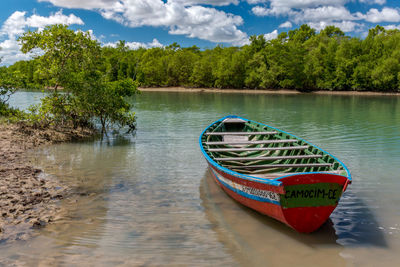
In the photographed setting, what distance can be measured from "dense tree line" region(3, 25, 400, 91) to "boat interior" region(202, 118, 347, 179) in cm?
5437

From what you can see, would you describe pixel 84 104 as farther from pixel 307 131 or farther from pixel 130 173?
pixel 307 131

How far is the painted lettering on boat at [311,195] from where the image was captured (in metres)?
6.30

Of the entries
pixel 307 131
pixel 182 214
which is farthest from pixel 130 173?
pixel 307 131

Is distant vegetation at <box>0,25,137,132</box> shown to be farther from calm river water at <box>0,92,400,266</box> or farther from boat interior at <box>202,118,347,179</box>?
boat interior at <box>202,118,347,179</box>

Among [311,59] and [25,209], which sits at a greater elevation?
[311,59]

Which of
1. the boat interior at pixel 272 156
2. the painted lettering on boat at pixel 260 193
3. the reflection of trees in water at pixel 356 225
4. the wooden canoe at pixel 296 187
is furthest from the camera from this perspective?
the boat interior at pixel 272 156

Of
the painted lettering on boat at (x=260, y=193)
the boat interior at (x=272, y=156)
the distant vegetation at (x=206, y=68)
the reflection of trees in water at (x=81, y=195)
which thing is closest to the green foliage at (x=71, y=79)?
the distant vegetation at (x=206, y=68)

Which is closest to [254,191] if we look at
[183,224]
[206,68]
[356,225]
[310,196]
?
[310,196]

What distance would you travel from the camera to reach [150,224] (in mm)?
7586

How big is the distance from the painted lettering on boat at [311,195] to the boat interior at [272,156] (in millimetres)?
960

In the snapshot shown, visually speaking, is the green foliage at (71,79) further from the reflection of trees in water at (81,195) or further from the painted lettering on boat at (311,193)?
the painted lettering on boat at (311,193)

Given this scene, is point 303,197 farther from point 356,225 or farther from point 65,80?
point 65,80

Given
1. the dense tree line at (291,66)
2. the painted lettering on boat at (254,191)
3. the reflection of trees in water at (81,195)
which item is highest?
the dense tree line at (291,66)

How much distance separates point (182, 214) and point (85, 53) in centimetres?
1236
